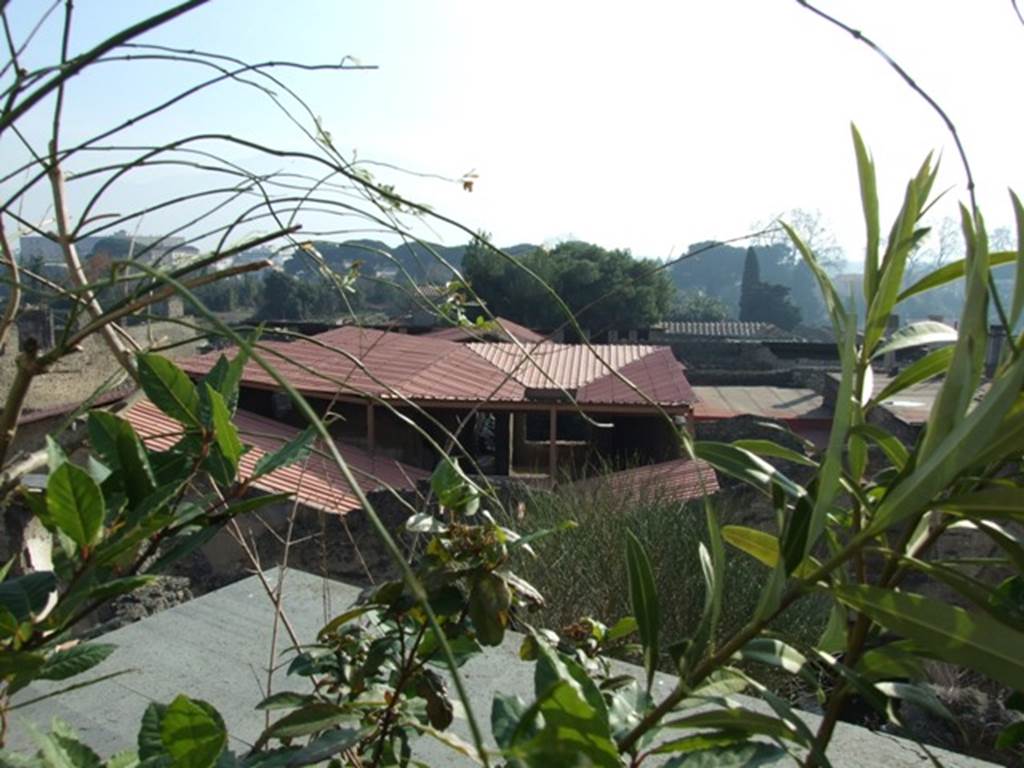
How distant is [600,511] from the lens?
4.01 meters

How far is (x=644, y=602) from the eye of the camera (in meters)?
0.62

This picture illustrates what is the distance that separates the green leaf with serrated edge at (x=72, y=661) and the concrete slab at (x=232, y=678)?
0.42 metres

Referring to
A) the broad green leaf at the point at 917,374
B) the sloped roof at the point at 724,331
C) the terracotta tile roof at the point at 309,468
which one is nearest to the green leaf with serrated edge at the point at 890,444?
the broad green leaf at the point at 917,374

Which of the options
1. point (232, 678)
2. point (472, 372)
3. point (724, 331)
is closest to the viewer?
point (232, 678)

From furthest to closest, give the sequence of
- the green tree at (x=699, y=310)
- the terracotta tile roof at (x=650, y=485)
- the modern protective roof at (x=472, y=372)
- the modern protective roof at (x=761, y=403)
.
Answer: the green tree at (x=699, y=310) < the modern protective roof at (x=761, y=403) < the modern protective roof at (x=472, y=372) < the terracotta tile roof at (x=650, y=485)

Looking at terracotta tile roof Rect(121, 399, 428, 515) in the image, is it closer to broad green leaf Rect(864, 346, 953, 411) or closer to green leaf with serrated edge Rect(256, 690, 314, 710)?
green leaf with serrated edge Rect(256, 690, 314, 710)

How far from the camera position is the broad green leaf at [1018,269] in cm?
46

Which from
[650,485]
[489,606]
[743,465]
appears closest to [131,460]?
[489,606]

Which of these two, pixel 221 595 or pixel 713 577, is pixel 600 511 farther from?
pixel 713 577

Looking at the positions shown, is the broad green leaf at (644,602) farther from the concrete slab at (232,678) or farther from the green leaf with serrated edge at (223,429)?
the concrete slab at (232,678)

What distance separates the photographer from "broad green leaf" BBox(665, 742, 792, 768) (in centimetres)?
56

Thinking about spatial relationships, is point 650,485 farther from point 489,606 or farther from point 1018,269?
point 1018,269

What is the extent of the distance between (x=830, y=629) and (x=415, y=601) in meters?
0.30

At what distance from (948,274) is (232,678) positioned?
48.8 inches
